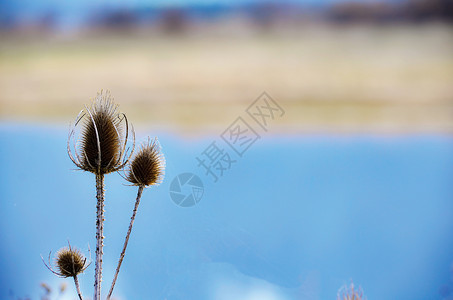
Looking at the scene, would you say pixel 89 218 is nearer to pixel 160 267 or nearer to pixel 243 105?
pixel 160 267

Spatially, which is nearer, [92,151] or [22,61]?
[92,151]

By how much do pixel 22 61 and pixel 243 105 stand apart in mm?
1321

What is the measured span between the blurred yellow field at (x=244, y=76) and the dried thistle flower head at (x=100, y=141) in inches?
26.5

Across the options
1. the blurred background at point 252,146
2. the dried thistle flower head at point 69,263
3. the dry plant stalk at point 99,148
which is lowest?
the dried thistle flower head at point 69,263

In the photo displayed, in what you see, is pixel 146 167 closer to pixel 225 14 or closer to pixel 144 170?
pixel 144 170

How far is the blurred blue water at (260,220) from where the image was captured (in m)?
2.64

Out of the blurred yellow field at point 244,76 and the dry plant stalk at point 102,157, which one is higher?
the blurred yellow field at point 244,76

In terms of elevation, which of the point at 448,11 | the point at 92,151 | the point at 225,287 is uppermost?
the point at 448,11

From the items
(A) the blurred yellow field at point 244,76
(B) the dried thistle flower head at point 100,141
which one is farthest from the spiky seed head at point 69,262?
(A) the blurred yellow field at point 244,76

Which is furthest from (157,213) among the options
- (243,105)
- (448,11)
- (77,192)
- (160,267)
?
(448,11)

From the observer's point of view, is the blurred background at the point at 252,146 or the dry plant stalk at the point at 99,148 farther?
the blurred background at the point at 252,146

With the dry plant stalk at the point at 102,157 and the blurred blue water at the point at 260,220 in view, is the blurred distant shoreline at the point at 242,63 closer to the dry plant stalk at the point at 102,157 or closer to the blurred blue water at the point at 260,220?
the blurred blue water at the point at 260,220

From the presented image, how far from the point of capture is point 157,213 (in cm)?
268

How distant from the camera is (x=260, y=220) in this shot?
275 centimetres
